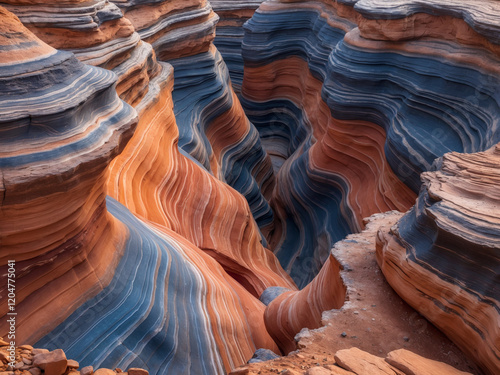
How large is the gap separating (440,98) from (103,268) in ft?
17.8

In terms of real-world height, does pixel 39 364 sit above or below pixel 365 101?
above

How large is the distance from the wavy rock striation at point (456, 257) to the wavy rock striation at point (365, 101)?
2121mm

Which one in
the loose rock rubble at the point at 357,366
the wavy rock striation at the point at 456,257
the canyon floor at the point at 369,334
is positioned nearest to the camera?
the loose rock rubble at the point at 357,366

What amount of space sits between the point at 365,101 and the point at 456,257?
5.67 m

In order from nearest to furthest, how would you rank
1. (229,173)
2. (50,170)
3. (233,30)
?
(50,170) < (229,173) < (233,30)

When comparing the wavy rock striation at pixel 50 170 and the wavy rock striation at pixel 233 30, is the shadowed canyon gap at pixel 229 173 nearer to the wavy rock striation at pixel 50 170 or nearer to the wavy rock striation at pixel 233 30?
the wavy rock striation at pixel 50 170

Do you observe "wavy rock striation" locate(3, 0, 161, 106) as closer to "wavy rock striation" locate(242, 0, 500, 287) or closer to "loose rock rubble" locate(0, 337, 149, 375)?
"wavy rock striation" locate(242, 0, 500, 287)

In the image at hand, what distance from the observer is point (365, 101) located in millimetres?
8672

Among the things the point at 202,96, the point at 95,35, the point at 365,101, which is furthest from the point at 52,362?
the point at 202,96

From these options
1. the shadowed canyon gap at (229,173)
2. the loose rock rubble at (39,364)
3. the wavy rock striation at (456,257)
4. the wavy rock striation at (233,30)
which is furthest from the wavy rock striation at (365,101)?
the loose rock rubble at (39,364)

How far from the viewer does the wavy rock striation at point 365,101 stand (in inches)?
268

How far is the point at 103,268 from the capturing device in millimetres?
4137

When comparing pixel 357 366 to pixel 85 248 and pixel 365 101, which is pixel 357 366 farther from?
pixel 365 101

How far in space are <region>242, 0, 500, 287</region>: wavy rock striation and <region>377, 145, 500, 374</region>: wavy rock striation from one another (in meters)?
2.12
